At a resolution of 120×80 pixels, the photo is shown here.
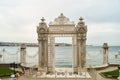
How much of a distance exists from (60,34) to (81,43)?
6.35ft

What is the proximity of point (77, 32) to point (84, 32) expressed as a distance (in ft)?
1.94

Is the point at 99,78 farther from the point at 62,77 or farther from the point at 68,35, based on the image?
the point at 68,35

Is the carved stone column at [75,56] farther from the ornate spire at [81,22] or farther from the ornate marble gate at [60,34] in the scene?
the ornate spire at [81,22]

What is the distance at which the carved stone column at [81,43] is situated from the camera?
82.3ft

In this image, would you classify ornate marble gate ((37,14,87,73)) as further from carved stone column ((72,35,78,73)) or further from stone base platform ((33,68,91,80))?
stone base platform ((33,68,91,80))

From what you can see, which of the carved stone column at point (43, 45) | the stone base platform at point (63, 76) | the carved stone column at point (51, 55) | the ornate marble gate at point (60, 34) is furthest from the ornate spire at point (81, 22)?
the stone base platform at point (63, 76)

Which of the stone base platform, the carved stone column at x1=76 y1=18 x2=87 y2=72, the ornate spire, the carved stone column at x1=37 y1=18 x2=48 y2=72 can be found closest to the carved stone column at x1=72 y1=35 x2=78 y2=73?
the carved stone column at x1=76 y1=18 x2=87 y2=72

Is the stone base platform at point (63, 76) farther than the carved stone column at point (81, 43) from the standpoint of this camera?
No

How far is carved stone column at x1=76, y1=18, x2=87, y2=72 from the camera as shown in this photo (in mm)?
25078

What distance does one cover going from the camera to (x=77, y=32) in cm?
2509

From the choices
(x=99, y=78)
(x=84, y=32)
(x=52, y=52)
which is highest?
(x=84, y=32)

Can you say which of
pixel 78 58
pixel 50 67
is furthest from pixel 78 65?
pixel 50 67

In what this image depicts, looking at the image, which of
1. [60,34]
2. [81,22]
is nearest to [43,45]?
[60,34]

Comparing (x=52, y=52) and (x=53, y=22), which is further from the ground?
(x=53, y=22)
